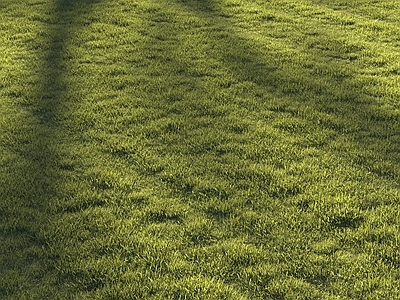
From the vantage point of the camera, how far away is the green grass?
3.02m

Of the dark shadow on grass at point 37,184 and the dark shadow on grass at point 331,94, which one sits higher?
the dark shadow on grass at point 331,94

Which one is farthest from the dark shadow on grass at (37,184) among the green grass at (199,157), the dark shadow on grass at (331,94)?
the dark shadow on grass at (331,94)

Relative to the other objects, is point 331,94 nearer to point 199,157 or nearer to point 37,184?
point 199,157

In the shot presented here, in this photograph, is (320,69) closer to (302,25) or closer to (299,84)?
(299,84)

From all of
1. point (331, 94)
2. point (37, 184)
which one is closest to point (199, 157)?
point (37, 184)

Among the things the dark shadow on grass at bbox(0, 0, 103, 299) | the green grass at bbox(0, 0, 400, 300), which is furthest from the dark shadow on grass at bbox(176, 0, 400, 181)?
the dark shadow on grass at bbox(0, 0, 103, 299)

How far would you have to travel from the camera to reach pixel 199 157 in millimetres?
4008

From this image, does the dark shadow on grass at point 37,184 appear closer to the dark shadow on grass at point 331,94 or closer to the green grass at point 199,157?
the green grass at point 199,157

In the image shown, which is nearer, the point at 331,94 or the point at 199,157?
the point at 199,157

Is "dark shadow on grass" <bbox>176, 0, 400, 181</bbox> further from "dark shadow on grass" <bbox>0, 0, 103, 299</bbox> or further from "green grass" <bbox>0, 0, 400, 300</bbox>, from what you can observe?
"dark shadow on grass" <bbox>0, 0, 103, 299</bbox>

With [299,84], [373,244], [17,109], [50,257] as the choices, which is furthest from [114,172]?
[299,84]

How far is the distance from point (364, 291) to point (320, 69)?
2.86m

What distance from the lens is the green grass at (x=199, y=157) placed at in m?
3.02

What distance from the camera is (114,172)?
151 inches
